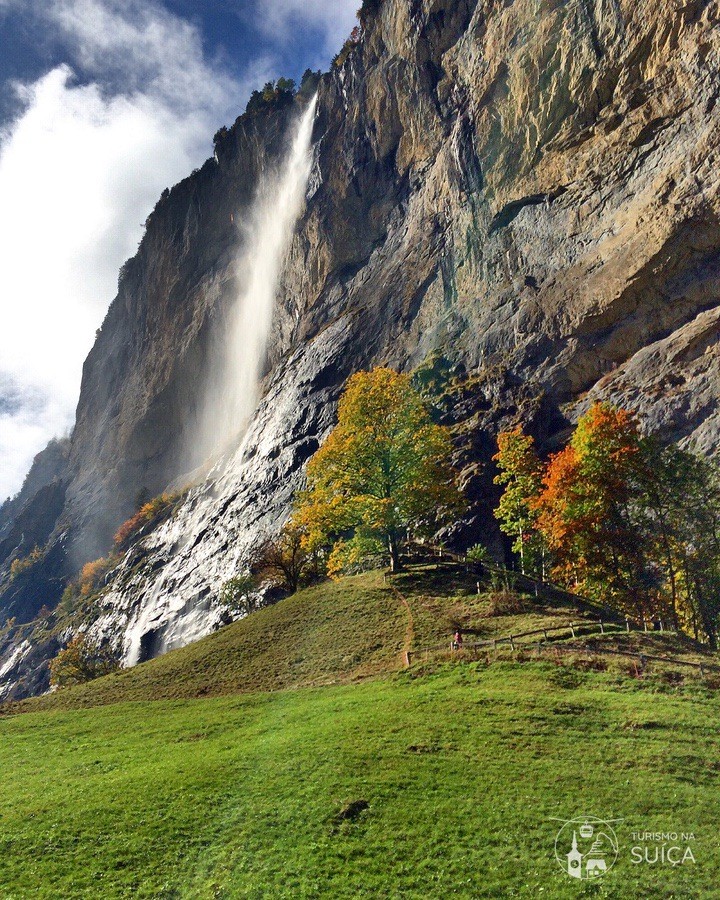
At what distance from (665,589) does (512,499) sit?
9832mm

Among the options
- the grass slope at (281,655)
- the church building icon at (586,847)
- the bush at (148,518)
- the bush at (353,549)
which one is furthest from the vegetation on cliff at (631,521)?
the bush at (148,518)

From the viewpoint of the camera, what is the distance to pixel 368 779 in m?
15.1

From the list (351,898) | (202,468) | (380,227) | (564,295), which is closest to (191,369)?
(202,468)

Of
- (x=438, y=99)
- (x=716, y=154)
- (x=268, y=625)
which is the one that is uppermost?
(x=438, y=99)

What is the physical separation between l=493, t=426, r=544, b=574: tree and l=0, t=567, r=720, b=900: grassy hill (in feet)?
→ 34.8

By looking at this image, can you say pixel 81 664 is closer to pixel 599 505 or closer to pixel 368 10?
pixel 599 505

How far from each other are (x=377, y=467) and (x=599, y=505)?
11.4 m

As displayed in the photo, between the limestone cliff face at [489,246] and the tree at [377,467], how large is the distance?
14.4 meters

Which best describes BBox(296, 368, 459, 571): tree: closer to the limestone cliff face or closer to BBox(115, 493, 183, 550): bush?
the limestone cliff face

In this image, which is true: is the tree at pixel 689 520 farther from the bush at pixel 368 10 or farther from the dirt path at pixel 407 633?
the bush at pixel 368 10

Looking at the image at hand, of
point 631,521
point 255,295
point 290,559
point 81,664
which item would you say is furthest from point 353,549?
point 255,295

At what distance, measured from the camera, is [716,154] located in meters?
43.4

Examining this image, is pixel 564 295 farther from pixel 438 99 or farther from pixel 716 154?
pixel 438 99

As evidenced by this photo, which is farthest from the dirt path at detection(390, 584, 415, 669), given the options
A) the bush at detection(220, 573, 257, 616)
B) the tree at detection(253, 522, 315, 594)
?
the bush at detection(220, 573, 257, 616)
